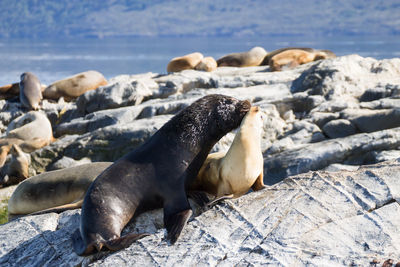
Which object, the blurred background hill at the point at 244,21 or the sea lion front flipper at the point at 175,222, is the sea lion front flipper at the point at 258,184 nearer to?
the sea lion front flipper at the point at 175,222

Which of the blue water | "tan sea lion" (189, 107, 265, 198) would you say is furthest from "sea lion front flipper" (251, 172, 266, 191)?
the blue water

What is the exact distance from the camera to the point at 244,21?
161m

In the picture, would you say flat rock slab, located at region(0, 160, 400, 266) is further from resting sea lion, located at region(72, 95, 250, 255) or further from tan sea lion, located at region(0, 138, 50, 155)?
tan sea lion, located at region(0, 138, 50, 155)

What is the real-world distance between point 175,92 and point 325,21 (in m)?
136

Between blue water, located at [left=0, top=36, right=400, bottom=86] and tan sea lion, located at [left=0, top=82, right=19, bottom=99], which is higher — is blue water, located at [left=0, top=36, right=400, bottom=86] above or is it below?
below

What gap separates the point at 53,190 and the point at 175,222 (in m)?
2.70

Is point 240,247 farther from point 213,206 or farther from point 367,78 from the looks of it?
point 367,78

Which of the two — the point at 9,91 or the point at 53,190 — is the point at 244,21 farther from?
the point at 53,190

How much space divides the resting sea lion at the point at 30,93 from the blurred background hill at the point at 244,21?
10852 centimetres

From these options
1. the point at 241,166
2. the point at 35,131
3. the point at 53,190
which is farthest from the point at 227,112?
the point at 35,131

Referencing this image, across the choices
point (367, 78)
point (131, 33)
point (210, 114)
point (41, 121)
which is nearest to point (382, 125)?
point (367, 78)

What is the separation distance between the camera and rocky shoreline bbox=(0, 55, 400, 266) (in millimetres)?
3754

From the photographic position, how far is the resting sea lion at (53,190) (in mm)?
6211

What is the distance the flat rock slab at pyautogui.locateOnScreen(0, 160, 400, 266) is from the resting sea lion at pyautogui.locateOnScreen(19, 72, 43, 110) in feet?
31.1
